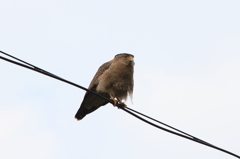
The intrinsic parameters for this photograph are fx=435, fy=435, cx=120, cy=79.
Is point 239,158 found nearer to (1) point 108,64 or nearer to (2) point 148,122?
(2) point 148,122

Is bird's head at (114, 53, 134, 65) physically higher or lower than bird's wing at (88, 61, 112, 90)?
higher

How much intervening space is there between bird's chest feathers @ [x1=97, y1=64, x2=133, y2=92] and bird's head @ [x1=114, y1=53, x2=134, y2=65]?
20 cm

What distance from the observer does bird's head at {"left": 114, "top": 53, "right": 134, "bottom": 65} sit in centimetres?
901

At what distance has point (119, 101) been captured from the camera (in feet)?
28.3

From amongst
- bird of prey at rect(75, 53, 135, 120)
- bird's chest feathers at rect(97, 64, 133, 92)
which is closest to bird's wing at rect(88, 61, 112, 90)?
bird of prey at rect(75, 53, 135, 120)

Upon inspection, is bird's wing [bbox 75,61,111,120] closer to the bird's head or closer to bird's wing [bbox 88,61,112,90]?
bird's wing [bbox 88,61,112,90]

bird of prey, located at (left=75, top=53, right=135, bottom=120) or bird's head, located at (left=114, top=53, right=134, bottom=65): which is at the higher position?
bird's head, located at (left=114, top=53, right=134, bottom=65)

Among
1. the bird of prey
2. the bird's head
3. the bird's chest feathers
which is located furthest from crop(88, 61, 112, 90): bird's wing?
the bird's head

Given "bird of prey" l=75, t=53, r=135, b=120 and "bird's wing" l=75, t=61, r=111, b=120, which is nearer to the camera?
"bird of prey" l=75, t=53, r=135, b=120

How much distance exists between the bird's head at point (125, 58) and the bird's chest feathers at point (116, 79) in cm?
20

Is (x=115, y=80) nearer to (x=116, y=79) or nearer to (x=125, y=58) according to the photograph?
(x=116, y=79)

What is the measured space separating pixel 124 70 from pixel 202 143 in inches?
154

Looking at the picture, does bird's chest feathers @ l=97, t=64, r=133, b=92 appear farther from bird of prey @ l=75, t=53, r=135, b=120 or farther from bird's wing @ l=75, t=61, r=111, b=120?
bird's wing @ l=75, t=61, r=111, b=120

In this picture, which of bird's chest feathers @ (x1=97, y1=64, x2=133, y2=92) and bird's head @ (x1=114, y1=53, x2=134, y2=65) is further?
bird's head @ (x1=114, y1=53, x2=134, y2=65)
